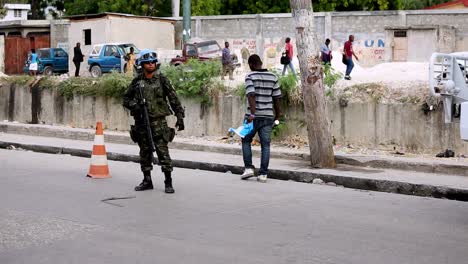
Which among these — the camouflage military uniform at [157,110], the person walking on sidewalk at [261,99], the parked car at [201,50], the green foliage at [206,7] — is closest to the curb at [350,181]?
the person walking on sidewalk at [261,99]

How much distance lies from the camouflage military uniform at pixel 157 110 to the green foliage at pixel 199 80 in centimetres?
645

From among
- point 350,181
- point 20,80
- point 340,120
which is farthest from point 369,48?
point 350,181

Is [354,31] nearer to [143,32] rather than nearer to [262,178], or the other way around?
[143,32]

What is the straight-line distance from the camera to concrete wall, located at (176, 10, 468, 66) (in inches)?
1380

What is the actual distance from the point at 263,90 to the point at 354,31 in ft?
89.6

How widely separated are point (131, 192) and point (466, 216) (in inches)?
172

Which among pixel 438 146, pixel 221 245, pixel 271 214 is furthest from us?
pixel 438 146

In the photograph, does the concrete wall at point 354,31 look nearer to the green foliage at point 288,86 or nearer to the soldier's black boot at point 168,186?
the green foliage at point 288,86

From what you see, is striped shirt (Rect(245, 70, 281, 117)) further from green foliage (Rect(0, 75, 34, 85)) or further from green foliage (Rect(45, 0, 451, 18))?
green foliage (Rect(45, 0, 451, 18))

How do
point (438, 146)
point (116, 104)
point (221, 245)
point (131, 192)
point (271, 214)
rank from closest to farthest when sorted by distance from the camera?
point (221, 245) < point (271, 214) < point (131, 192) < point (438, 146) < point (116, 104)

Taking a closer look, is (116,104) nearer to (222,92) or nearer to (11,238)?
(222,92)

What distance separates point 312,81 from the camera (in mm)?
12203

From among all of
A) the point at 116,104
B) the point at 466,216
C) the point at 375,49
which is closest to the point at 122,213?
the point at 466,216

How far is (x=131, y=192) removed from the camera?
10.2 meters
